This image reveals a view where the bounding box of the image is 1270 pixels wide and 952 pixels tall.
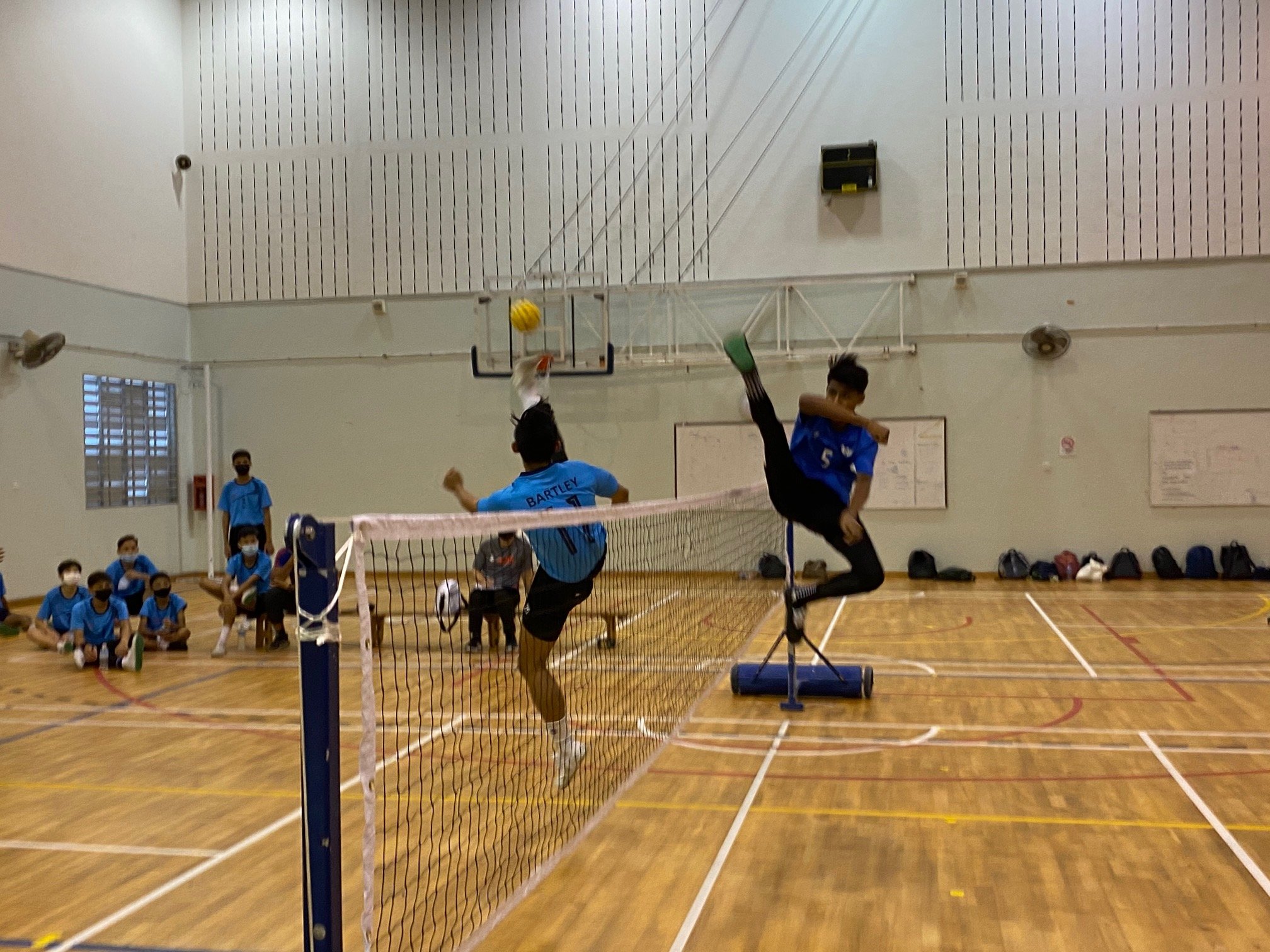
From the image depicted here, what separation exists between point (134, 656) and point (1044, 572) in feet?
37.3

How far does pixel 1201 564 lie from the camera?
15.0 metres

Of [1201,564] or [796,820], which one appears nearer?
[796,820]

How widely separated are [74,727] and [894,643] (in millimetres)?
6831

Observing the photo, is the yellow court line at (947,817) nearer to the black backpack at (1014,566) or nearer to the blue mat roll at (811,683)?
the blue mat roll at (811,683)

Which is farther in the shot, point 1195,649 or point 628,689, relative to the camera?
point 1195,649

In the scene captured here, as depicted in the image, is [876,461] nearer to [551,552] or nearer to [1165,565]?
[1165,565]

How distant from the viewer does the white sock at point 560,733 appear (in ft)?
17.3

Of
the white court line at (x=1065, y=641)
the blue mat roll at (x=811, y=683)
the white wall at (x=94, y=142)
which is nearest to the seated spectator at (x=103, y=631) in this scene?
the blue mat roll at (x=811, y=683)

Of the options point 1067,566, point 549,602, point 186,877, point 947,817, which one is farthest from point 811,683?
point 1067,566

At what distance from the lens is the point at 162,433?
1745cm

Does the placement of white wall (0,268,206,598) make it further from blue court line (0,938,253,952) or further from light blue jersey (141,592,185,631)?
blue court line (0,938,253,952)

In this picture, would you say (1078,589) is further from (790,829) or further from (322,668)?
(322,668)

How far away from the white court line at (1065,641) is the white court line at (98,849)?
6.65 m

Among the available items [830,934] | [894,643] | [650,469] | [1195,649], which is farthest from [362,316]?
[830,934]
